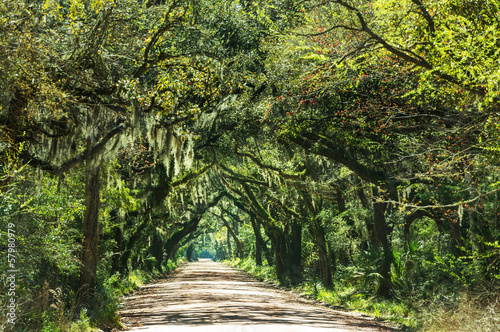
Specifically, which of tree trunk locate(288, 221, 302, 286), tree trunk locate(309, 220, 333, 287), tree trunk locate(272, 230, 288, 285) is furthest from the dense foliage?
tree trunk locate(272, 230, 288, 285)

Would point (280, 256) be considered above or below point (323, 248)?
below

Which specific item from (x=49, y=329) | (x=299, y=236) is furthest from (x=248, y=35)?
(x=299, y=236)

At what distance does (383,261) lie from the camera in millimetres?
16797

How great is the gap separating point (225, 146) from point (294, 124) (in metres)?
4.36

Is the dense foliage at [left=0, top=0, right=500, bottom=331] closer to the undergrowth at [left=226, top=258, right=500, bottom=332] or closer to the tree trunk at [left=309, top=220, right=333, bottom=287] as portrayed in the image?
the undergrowth at [left=226, top=258, right=500, bottom=332]

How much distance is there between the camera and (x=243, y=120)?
1564cm

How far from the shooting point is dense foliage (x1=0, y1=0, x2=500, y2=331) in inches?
339

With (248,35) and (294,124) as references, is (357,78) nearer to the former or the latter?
(294,124)

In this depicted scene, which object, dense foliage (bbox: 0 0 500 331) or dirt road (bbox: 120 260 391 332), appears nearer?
dense foliage (bbox: 0 0 500 331)

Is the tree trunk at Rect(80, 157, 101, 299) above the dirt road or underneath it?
above

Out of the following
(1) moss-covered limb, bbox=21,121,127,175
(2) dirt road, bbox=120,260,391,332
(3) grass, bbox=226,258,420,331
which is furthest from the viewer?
(3) grass, bbox=226,258,420,331

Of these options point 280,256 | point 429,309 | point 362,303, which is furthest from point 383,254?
point 280,256

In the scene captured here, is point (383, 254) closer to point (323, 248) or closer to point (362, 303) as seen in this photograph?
point (362, 303)

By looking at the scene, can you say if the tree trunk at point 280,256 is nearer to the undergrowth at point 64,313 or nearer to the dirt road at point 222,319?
the dirt road at point 222,319
